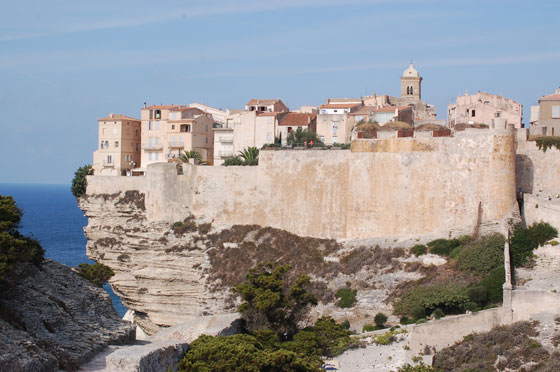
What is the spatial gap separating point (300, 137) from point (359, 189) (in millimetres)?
12434

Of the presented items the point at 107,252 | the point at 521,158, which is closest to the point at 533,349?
the point at 521,158

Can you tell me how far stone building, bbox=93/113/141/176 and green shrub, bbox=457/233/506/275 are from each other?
26871mm

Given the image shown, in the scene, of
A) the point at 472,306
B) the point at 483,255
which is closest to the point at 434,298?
the point at 472,306

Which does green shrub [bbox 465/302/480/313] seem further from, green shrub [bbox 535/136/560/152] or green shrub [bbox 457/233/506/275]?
green shrub [bbox 535/136/560/152]

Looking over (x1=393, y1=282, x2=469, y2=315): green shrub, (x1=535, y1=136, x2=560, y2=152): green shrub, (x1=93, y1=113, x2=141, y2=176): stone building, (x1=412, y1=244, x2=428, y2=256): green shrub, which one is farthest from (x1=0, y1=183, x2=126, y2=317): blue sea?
(x1=535, y1=136, x2=560, y2=152): green shrub

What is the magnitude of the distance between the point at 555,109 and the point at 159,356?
27.5m

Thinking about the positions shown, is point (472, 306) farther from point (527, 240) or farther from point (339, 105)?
point (339, 105)

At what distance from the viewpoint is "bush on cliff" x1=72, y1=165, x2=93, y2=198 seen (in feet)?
143

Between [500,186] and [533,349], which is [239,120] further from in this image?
[533,349]

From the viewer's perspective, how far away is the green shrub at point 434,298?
2712cm

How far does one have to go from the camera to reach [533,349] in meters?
22.5

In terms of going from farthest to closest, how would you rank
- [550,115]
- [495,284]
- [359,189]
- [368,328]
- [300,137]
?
[300,137] < [550,115] < [359,189] < [368,328] < [495,284]

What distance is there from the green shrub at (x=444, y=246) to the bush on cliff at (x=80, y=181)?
826 inches

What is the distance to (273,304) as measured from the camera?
2600cm
